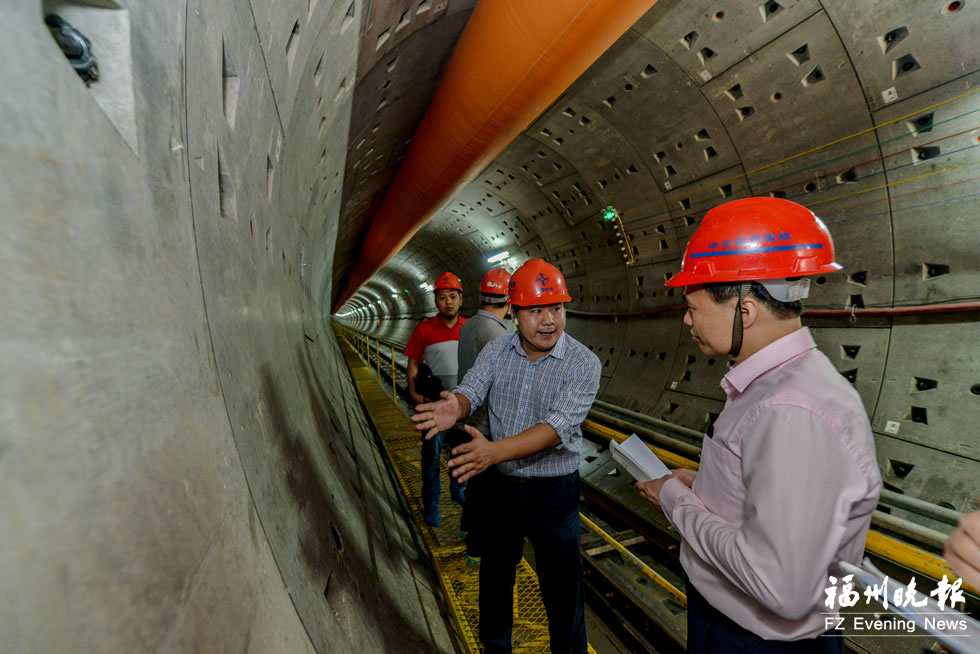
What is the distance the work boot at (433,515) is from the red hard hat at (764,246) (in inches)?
134

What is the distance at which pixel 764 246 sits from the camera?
1589 millimetres

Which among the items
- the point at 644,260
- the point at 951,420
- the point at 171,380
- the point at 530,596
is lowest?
the point at 530,596

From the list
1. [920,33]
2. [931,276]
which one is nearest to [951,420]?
[931,276]

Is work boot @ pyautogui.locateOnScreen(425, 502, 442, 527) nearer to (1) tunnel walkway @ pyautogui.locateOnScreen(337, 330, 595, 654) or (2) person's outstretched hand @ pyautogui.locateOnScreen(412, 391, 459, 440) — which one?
(1) tunnel walkway @ pyautogui.locateOnScreen(337, 330, 595, 654)

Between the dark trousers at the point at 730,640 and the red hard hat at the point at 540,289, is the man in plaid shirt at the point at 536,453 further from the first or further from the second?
the dark trousers at the point at 730,640

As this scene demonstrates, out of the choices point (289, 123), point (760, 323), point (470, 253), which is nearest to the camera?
point (760, 323)

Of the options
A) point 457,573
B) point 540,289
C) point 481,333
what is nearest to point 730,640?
point 540,289

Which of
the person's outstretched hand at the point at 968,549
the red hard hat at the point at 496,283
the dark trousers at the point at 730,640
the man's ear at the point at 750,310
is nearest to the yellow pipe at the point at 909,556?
the dark trousers at the point at 730,640

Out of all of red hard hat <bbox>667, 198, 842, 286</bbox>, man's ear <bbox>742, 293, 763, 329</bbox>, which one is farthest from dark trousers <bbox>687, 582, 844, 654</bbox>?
red hard hat <bbox>667, 198, 842, 286</bbox>

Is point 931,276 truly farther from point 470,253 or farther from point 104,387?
point 470,253

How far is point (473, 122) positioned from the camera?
4.05 metres

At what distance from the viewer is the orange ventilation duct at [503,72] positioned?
2820 millimetres

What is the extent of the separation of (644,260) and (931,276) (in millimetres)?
3661

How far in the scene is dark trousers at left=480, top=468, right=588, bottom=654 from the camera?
245 cm
